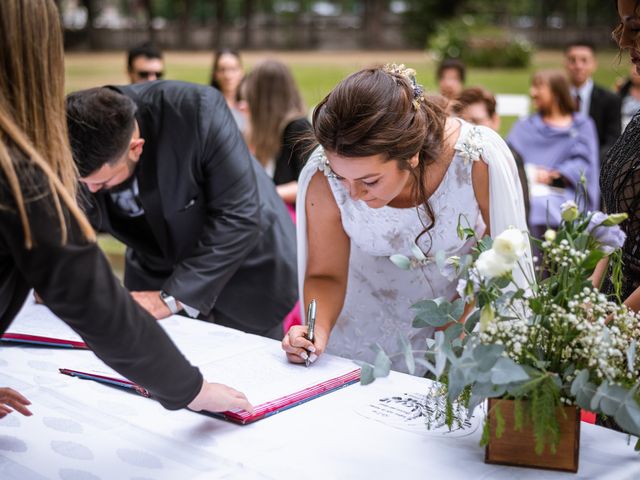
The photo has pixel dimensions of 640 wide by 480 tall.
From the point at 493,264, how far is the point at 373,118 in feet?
2.35

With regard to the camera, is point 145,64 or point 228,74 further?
point 228,74

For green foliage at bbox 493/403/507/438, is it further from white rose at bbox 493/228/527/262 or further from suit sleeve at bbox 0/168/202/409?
suit sleeve at bbox 0/168/202/409

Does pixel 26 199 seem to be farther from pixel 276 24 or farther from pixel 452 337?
pixel 276 24

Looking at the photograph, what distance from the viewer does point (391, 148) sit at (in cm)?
188

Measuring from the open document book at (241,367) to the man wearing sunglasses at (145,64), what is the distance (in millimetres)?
3424

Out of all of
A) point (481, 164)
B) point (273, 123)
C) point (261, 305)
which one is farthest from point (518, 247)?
point (273, 123)

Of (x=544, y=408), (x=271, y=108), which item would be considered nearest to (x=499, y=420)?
(x=544, y=408)

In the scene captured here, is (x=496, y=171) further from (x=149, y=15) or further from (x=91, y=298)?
(x=149, y=15)

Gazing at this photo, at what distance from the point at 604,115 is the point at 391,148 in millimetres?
4884

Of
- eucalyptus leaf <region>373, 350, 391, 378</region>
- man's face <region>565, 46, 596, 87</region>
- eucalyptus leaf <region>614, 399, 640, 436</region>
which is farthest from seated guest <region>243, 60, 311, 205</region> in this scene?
eucalyptus leaf <region>614, 399, 640, 436</region>

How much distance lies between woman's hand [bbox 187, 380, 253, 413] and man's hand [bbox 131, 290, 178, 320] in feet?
2.77

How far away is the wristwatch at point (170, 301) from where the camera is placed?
244cm

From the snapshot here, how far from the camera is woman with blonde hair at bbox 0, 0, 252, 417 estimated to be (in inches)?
44.1

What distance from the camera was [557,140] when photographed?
231 inches
